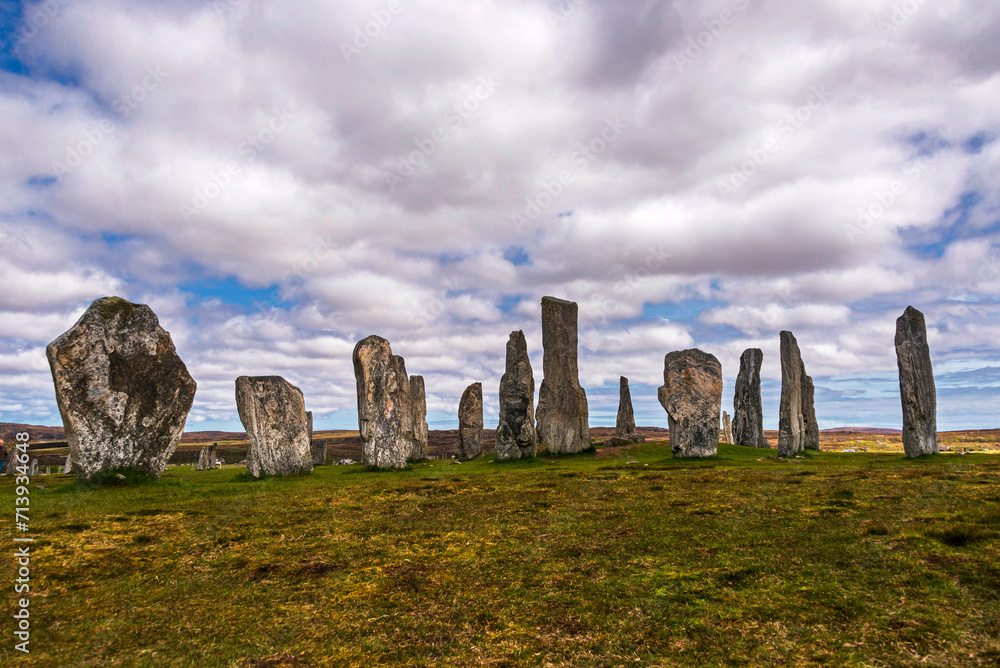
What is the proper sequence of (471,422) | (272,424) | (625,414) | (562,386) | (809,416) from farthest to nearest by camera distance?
(625,414) → (809,416) → (471,422) → (562,386) → (272,424)

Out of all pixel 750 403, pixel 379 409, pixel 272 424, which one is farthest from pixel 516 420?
pixel 750 403

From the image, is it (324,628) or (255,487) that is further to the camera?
(255,487)

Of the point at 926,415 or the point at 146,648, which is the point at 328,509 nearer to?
the point at 146,648

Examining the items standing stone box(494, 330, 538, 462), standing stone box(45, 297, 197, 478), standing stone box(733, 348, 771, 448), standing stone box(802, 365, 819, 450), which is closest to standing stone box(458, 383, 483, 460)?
standing stone box(494, 330, 538, 462)

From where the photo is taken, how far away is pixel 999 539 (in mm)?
7129

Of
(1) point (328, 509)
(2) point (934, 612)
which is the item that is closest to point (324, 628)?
(2) point (934, 612)

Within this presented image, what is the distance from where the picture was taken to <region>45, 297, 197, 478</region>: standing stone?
14188 millimetres

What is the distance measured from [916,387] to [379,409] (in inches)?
791

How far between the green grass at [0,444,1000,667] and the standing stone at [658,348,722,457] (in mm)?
10256

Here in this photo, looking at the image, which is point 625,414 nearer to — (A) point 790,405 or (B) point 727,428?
(B) point 727,428

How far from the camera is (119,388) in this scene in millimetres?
14859

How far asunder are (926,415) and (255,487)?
76.7 ft

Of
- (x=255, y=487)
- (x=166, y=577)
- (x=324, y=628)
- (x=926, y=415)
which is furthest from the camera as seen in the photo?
(x=926, y=415)

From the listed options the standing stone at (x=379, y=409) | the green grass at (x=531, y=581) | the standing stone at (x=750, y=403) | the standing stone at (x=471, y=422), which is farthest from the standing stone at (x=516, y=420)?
the standing stone at (x=750, y=403)
